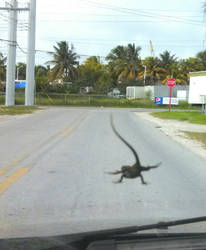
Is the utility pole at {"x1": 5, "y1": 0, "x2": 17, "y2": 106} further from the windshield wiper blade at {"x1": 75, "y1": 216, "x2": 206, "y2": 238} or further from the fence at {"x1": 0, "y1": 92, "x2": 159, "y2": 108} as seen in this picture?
the windshield wiper blade at {"x1": 75, "y1": 216, "x2": 206, "y2": 238}

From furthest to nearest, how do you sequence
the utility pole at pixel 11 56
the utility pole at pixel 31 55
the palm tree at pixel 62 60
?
the palm tree at pixel 62 60, the utility pole at pixel 31 55, the utility pole at pixel 11 56

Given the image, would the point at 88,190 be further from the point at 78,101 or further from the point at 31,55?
the point at 78,101

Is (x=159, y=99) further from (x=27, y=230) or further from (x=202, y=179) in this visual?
(x=27, y=230)

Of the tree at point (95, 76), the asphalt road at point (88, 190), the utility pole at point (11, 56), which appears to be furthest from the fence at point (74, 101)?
the asphalt road at point (88, 190)

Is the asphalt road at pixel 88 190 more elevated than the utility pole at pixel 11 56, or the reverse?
the utility pole at pixel 11 56

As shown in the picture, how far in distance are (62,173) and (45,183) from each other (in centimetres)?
88

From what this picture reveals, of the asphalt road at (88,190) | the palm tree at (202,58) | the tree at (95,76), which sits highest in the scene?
the palm tree at (202,58)

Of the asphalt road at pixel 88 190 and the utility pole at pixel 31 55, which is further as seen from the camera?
the utility pole at pixel 31 55

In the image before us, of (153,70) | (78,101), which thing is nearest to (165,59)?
(153,70)

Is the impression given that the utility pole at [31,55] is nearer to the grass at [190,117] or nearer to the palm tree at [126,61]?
the grass at [190,117]

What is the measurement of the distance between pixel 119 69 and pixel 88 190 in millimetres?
66949

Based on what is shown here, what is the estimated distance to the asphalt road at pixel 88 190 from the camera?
4.42 m

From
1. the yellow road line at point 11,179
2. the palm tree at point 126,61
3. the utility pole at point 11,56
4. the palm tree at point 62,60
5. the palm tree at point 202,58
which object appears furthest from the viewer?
the palm tree at point 202,58

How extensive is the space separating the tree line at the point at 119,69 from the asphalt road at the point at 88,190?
56027 millimetres
